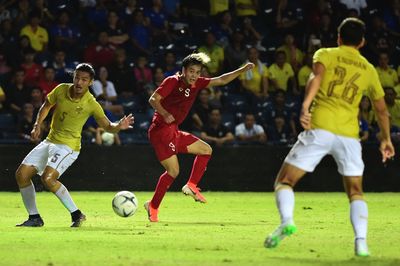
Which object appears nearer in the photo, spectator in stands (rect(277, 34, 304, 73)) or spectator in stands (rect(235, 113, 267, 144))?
spectator in stands (rect(235, 113, 267, 144))

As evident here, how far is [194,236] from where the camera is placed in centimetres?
1091

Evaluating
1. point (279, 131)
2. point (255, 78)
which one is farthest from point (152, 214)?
point (255, 78)

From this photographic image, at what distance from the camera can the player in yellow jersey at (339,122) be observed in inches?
351

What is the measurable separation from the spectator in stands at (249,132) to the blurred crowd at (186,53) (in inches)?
0.8

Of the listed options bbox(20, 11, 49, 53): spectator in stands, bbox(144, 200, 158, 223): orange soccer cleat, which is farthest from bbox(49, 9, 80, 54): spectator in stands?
bbox(144, 200, 158, 223): orange soccer cleat

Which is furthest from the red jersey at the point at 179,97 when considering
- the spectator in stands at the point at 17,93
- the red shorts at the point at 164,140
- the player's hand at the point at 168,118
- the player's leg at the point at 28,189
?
the spectator in stands at the point at 17,93

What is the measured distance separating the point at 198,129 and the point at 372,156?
11.6 ft

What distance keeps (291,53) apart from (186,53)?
237cm

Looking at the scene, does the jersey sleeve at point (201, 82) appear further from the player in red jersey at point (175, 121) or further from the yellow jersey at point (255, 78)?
the yellow jersey at point (255, 78)

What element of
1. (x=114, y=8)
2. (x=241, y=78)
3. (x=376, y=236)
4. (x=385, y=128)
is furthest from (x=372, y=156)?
(x=385, y=128)

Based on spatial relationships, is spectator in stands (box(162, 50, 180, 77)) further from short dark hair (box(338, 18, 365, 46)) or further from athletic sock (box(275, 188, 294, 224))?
athletic sock (box(275, 188, 294, 224))

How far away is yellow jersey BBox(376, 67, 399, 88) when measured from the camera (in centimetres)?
2258

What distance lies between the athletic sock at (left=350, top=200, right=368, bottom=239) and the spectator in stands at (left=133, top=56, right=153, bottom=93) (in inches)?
502

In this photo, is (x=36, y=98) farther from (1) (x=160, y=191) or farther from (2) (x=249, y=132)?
(1) (x=160, y=191)
